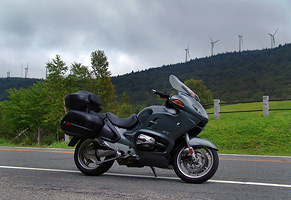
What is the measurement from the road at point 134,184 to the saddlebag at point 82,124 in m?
0.71

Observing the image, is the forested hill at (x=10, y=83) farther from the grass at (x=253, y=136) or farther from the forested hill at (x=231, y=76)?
the grass at (x=253, y=136)

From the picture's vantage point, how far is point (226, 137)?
14500 mm

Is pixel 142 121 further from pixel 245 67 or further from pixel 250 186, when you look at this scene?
pixel 245 67

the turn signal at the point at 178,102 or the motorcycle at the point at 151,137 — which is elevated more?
the turn signal at the point at 178,102

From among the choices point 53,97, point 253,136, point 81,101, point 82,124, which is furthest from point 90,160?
point 53,97

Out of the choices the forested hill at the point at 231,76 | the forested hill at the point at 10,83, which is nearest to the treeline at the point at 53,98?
the forested hill at the point at 231,76

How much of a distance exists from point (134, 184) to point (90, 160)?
118 centimetres

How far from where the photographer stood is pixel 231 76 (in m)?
104

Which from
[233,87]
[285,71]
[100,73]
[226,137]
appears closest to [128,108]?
[233,87]

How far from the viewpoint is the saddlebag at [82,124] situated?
207 inches

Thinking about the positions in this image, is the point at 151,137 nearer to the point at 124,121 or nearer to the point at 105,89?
the point at 124,121

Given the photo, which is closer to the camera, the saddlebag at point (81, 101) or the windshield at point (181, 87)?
the windshield at point (181, 87)

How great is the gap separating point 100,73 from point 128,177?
4742 cm

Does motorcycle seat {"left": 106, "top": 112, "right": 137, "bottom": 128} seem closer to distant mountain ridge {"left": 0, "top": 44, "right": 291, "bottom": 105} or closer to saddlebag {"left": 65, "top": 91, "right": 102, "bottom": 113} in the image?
saddlebag {"left": 65, "top": 91, "right": 102, "bottom": 113}
